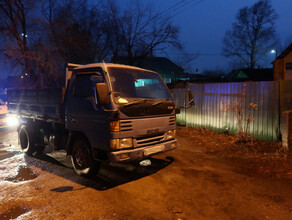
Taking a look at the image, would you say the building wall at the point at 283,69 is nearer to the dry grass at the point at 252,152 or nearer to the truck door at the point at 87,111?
the dry grass at the point at 252,152

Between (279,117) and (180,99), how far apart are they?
5123mm

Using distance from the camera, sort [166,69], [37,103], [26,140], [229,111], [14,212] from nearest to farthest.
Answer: [14,212]
[37,103]
[26,140]
[229,111]
[166,69]

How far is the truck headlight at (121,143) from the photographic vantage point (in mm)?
4051

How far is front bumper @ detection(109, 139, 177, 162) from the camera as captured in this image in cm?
406

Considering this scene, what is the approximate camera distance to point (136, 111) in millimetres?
4266

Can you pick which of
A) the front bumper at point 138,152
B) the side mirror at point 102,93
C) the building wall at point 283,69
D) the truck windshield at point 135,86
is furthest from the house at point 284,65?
the side mirror at point 102,93

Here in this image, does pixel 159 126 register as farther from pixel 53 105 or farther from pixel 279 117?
pixel 279 117

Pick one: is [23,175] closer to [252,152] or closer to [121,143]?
[121,143]

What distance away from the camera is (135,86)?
16.3 ft

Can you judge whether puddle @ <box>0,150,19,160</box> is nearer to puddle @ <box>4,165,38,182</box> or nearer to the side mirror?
puddle @ <box>4,165,38,182</box>

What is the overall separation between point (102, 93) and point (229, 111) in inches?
237

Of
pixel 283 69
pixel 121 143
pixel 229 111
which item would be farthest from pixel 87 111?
pixel 283 69

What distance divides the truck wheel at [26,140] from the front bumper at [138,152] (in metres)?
3.64

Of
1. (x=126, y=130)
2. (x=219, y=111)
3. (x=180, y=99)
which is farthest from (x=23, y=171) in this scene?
(x=180, y=99)
